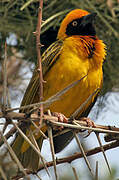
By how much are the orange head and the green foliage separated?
0.06 metres

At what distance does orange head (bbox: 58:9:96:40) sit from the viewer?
1828mm

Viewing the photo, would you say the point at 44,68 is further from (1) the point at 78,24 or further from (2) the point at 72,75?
(1) the point at 78,24

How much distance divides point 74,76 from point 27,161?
420 millimetres

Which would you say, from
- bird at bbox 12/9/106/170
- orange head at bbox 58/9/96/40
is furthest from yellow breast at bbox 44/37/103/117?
orange head at bbox 58/9/96/40

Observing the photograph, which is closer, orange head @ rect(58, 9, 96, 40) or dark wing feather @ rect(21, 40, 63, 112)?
dark wing feather @ rect(21, 40, 63, 112)

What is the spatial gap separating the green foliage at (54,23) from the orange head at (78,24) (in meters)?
0.06

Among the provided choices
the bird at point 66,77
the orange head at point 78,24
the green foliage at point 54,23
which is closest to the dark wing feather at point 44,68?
the bird at point 66,77

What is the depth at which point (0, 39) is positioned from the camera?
6.86ft

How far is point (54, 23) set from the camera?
79.0 inches

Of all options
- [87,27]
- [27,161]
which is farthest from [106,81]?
[27,161]

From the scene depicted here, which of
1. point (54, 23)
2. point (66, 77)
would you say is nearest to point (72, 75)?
point (66, 77)

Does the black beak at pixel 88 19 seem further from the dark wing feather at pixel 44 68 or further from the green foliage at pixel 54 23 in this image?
the dark wing feather at pixel 44 68

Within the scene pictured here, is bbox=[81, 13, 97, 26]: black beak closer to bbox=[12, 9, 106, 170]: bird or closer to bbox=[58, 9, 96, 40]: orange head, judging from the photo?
bbox=[58, 9, 96, 40]: orange head

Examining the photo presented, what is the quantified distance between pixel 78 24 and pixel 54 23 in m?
0.18
